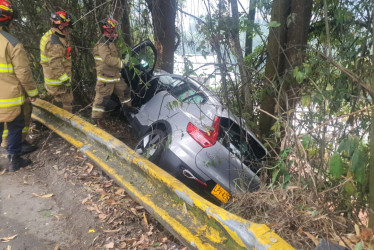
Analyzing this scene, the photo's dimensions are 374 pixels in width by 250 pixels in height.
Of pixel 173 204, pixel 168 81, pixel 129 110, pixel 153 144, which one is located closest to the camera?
pixel 173 204

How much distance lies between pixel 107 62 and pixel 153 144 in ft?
6.84

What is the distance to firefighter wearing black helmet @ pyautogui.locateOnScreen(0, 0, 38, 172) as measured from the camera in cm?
351

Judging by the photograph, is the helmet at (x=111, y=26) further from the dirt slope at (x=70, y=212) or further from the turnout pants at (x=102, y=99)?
the dirt slope at (x=70, y=212)

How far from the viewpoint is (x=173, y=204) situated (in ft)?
7.82

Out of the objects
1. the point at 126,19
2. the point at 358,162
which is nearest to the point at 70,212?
the point at 358,162

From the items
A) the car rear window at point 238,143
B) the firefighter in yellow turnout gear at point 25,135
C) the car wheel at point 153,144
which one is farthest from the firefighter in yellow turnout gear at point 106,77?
the car rear window at point 238,143

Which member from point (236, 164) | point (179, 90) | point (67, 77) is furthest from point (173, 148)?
point (67, 77)

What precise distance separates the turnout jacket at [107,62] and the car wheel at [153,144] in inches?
62.0

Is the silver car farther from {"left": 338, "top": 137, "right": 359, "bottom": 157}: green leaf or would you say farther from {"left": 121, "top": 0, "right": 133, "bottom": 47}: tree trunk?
{"left": 338, "top": 137, "right": 359, "bottom": 157}: green leaf

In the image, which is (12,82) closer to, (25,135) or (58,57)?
(25,135)

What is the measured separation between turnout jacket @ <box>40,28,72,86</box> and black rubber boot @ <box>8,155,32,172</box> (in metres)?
1.63

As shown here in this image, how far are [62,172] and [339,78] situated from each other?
3178 millimetres

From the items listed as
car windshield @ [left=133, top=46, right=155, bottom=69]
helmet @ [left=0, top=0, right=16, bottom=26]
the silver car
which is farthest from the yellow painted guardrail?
helmet @ [left=0, top=0, right=16, bottom=26]

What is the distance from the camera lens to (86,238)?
2.36 metres
